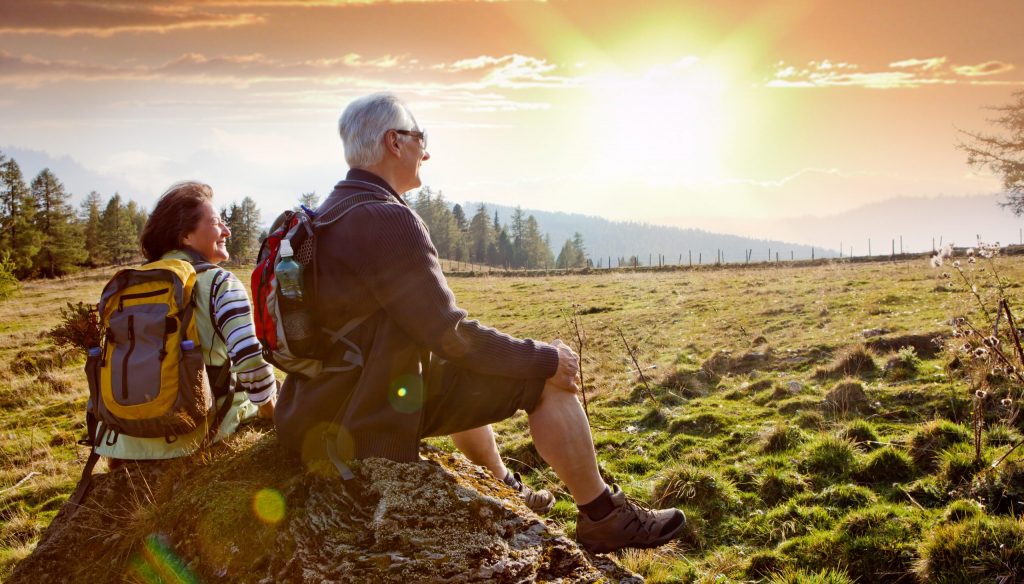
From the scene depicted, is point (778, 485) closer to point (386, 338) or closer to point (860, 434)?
point (860, 434)

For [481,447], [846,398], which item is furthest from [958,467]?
[481,447]

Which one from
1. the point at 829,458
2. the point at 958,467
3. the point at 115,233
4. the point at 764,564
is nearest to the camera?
the point at 764,564

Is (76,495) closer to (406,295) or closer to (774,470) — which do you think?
(406,295)

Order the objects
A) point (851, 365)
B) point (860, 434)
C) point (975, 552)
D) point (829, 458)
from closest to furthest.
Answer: point (975, 552) → point (829, 458) → point (860, 434) → point (851, 365)

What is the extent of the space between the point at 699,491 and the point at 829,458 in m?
1.50

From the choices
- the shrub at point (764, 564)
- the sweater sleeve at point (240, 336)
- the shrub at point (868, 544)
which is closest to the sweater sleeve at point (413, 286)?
the sweater sleeve at point (240, 336)

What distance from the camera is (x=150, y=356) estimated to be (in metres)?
4.05

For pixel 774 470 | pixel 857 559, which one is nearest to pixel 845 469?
pixel 774 470

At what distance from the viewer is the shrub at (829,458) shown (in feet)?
20.1

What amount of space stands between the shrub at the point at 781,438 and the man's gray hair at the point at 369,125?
5635 mm

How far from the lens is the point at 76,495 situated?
420 cm

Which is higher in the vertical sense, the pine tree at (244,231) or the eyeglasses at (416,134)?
the pine tree at (244,231)

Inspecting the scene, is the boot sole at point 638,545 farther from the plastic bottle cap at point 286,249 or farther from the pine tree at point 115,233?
the pine tree at point 115,233

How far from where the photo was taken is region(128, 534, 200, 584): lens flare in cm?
325
